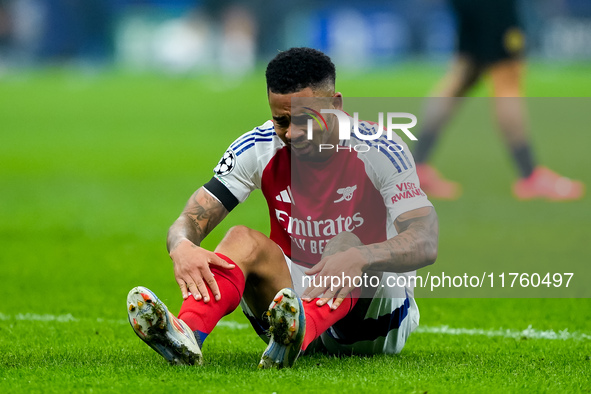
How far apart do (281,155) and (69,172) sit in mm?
7993

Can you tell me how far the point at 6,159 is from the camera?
12570 mm

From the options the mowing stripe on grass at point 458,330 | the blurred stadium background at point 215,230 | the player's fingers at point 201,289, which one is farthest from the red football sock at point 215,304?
the mowing stripe on grass at point 458,330

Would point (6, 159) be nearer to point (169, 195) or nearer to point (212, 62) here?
point (169, 195)

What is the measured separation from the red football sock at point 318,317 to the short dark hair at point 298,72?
804 mm

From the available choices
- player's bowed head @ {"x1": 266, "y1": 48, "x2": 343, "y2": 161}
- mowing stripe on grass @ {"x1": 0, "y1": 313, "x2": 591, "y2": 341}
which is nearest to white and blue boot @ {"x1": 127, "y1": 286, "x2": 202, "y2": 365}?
player's bowed head @ {"x1": 266, "y1": 48, "x2": 343, "y2": 161}

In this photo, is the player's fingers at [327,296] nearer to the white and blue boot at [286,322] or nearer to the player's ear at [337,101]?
the white and blue boot at [286,322]

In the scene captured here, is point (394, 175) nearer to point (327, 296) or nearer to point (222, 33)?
point (327, 296)

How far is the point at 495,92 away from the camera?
364 inches

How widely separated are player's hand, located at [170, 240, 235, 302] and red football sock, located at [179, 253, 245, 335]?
2 cm

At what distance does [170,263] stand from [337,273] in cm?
318

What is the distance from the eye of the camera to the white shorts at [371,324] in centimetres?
393

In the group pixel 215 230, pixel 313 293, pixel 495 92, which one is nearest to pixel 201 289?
pixel 313 293

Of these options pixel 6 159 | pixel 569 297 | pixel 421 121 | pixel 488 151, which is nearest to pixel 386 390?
pixel 569 297

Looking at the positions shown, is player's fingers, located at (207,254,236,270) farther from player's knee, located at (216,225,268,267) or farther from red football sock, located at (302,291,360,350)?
red football sock, located at (302,291,360,350)
